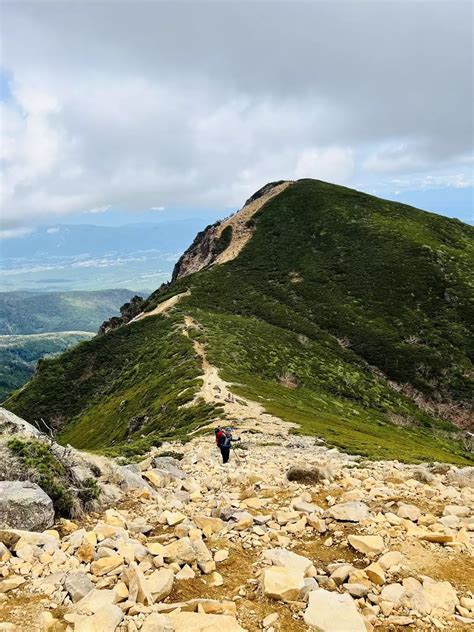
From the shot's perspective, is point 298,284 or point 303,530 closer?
point 303,530

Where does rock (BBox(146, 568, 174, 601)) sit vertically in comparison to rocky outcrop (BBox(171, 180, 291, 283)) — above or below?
below

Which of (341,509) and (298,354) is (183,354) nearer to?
(298,354)

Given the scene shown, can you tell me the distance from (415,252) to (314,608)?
9844 cm

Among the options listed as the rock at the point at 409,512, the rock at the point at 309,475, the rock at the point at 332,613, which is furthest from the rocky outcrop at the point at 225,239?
the rock at the point at 332,613

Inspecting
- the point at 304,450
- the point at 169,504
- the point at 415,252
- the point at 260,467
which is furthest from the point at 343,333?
the point at 169,504

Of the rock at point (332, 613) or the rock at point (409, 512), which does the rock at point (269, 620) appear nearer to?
the rock at point (332, 613)

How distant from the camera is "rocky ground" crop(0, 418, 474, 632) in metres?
6.68

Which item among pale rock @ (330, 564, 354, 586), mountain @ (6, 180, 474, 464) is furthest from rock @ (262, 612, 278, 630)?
mountain @ (6, 180, 474, 464)

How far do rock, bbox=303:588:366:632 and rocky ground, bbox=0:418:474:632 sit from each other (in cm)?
2

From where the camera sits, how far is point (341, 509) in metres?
10.9

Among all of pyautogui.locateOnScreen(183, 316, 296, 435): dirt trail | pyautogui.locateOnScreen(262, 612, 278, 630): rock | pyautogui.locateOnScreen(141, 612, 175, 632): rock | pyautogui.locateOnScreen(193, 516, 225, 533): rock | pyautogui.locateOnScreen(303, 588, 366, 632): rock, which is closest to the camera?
pyautogui.locateOnScreen(141, 612, 175, 632): rock

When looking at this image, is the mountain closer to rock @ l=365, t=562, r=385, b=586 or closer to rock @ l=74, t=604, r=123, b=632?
rock @ l=365, t=562, r=385, b=586

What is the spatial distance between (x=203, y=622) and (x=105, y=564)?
259 centimetres

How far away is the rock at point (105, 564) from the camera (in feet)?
26.0
